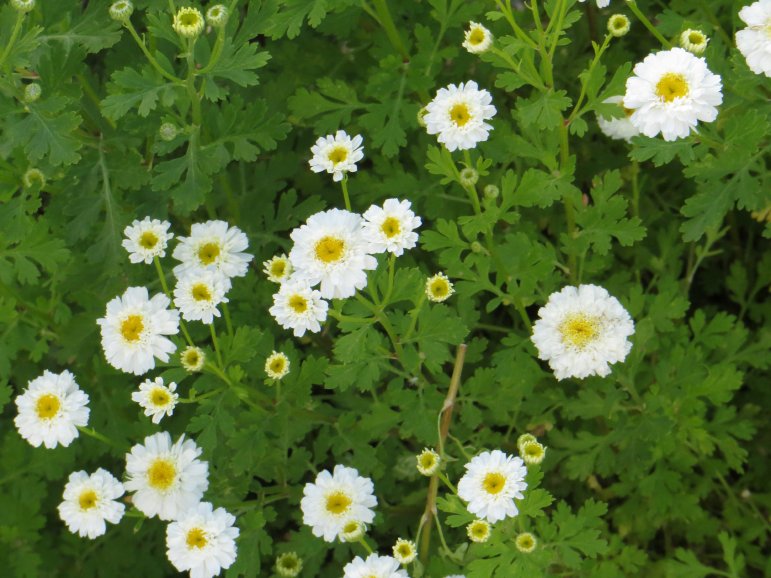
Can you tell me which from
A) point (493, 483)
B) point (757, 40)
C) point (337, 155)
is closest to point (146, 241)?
point (337, 155)

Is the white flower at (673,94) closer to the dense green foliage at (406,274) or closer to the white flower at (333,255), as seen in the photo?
the dense green foliage at (406,274)

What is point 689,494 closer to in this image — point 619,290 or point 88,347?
point 619,290

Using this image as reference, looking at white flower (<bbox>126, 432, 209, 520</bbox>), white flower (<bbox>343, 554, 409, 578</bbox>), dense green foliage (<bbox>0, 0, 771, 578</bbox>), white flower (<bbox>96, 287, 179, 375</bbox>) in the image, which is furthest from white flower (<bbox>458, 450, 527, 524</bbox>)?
white flower (<bbox>96, 287, 179, 375</bbox>)

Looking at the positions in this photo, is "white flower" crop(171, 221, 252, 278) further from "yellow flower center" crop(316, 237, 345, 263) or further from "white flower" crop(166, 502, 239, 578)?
"white flower" crop(166, 502, 239, 578)

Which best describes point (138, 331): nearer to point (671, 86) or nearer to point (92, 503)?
point (92, 503)

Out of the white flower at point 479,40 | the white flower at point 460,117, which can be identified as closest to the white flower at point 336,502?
the white flower at point 460,117
